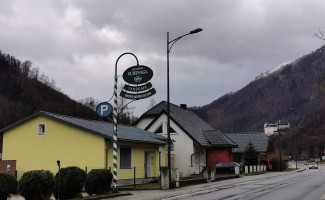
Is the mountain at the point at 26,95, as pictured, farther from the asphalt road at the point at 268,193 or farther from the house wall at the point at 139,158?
the asphalt road at the point at 268,193

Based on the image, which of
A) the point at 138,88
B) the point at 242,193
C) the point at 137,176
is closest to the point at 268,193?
the point at 242,193

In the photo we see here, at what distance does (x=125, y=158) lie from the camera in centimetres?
2997

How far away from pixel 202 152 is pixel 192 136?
13.3ft

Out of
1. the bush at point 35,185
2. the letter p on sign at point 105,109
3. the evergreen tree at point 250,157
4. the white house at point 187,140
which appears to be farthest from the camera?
the evergreen tree at point 250,157

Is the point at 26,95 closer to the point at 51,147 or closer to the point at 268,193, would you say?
the point at 51,147

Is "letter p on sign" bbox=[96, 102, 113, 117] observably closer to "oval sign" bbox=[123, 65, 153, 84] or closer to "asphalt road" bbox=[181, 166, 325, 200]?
"oval sign" bbox=[123, 65, 153, 84]

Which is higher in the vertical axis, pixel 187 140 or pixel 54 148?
pixel 187 140

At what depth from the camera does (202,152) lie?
48750 mm

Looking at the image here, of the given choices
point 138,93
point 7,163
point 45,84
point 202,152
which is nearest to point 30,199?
point 138,93

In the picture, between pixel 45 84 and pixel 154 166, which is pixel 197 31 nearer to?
pixel 154 166

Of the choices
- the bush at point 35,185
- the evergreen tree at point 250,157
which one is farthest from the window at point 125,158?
the evergreen tree at point 250,157

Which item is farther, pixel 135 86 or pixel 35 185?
pixel 135 86

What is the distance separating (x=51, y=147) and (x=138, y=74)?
9710 mm

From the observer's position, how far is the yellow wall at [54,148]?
27578 mm
